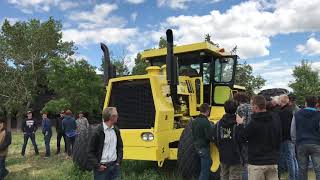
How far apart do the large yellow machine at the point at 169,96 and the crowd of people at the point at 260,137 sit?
83 cm

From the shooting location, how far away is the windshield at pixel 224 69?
1111 centimetres

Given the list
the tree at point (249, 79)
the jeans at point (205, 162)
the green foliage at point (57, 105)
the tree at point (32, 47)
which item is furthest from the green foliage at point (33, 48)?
the jeans at point (205, 162)

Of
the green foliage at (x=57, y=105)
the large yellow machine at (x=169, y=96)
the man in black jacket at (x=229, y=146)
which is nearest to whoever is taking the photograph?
the man in black jacket at (x=229, y=146)

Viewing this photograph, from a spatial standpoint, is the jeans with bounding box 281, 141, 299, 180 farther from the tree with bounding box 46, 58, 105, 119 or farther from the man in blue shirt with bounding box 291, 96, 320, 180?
the tree with bounding box 46, 58, 105, 119

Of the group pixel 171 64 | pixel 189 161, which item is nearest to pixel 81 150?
pixel 189 161

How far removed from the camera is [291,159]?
8336 millimetres

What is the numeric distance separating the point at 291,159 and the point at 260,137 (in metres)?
2.67

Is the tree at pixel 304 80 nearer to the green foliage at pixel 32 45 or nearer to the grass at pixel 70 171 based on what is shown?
the green foliage at pixel 32 45

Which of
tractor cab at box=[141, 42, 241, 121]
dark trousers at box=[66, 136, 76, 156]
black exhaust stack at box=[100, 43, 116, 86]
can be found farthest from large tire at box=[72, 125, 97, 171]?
dark trousers at box=[66, 136, 76, 156]

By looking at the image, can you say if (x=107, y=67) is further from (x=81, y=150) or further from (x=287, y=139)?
(x=287, y=139)

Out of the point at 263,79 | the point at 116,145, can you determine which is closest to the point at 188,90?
the point at 116,145

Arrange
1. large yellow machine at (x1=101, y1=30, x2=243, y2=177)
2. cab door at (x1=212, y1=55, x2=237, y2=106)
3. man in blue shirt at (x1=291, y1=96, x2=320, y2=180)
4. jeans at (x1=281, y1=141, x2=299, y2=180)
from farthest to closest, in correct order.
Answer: cab door at (x1=212, y1=55, x2=237, y2=106), large yellow machine at (x1=101, y1=30, x2=243, y2=177), jeans at (x1=281, y1=141, x2=299, y2=180), man in blue shirt at (x1=291, y1=96, x2=320, y2=180)

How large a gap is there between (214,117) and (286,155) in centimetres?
253

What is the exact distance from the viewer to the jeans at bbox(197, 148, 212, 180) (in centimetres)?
807
